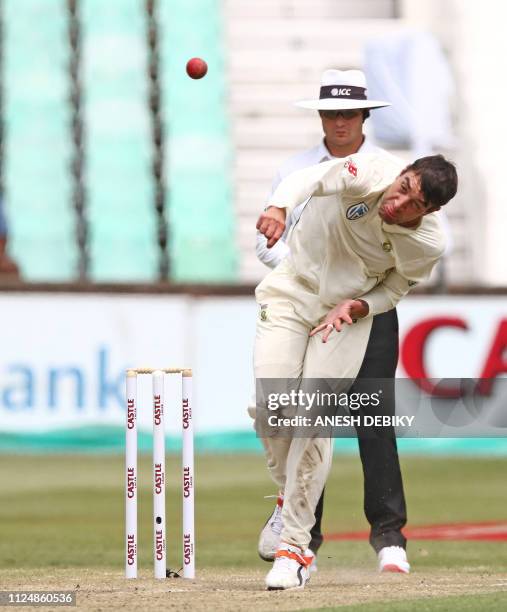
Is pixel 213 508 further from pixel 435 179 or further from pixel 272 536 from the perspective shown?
pixel 435 179

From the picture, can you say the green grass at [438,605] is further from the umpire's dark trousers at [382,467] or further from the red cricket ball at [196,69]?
the red cricket ball at [196,69]

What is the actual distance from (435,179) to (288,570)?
4.23 feet

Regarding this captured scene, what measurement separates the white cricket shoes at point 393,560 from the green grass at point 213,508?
0.51m

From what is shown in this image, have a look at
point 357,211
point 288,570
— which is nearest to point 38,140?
point 357,211

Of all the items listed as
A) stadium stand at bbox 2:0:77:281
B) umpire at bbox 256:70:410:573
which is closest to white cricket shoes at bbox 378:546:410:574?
umpire at bbox 256:70:410:573

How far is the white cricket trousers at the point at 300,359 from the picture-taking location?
5012 mm

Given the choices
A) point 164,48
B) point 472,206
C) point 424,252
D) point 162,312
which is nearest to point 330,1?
point 164,48

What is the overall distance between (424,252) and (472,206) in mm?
11092

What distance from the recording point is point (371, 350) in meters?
5.76

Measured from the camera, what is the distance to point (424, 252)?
16.2 ft

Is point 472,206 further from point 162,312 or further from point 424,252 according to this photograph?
point 424,252

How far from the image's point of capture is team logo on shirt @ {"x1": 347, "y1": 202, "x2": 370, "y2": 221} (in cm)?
482

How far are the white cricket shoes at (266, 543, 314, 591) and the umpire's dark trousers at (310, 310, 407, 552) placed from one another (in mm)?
822

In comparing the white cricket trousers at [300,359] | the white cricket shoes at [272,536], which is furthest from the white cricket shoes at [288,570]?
the white cricket shoes at [272,536]
